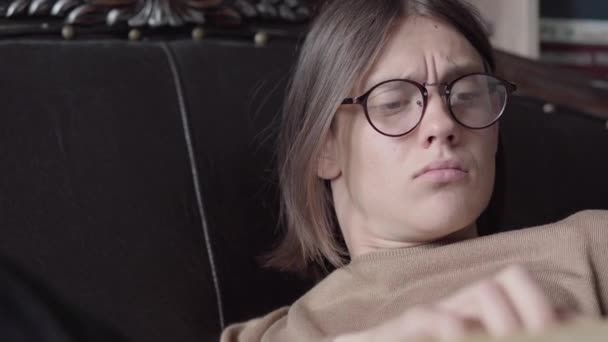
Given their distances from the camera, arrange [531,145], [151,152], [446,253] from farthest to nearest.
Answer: [531,145] < [151,152] < [446,253]

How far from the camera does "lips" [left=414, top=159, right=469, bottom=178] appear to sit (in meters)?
1.06

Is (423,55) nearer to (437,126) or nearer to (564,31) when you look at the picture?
(437,126)

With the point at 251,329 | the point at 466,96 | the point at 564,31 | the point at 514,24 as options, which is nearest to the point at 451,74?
the point at 466,96

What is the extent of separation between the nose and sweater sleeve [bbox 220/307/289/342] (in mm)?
320

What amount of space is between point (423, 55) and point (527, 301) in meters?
0.50

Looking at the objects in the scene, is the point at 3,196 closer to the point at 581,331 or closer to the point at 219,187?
the point at 219,187

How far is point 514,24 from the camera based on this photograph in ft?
7.03

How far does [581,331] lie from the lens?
48 centimetres

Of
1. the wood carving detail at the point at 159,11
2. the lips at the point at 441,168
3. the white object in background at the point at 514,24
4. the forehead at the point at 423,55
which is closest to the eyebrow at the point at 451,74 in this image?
the forehead at the point at 423,55

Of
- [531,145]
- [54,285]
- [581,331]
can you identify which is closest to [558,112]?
[531,145]

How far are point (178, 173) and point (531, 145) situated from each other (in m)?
0.61

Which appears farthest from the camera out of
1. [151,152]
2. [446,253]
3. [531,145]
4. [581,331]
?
[531,145]

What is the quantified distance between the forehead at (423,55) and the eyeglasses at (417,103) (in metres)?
0.02

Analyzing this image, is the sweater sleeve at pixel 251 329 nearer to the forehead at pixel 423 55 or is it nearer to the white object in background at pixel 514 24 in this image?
the forehead at pixel 423 55
